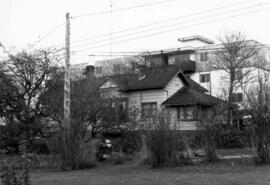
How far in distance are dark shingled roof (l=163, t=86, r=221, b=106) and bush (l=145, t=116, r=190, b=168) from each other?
1808 centimetres

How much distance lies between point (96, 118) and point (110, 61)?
46.2 m

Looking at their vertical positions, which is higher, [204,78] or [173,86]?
[204,78]

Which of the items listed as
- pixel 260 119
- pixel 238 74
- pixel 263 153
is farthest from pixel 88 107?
pixel 238 74

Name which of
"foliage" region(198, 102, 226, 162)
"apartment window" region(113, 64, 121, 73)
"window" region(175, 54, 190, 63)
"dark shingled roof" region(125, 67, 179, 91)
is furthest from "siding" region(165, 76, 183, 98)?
"apartment window" region(113, 64, 121, 73)

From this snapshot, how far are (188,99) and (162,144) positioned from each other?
20.5 m

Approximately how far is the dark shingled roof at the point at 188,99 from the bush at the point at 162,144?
1808 cm

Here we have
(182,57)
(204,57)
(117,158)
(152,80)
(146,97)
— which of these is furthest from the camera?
(182,57)

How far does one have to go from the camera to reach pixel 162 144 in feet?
53.7

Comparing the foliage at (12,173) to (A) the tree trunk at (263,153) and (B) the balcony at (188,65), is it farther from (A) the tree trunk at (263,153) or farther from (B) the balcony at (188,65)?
(B) the balcony at (188,65)

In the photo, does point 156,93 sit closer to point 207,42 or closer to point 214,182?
point 214,182

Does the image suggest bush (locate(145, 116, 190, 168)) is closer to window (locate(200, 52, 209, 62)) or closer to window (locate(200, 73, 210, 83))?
window (locate(200, 73, 210, 83))

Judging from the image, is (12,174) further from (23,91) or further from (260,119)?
(23,91)

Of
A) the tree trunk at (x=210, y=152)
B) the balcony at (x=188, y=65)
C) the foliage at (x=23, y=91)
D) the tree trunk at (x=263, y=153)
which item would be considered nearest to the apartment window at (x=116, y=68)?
the balcony at (x=188, y=65)

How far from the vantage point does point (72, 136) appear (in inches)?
724
